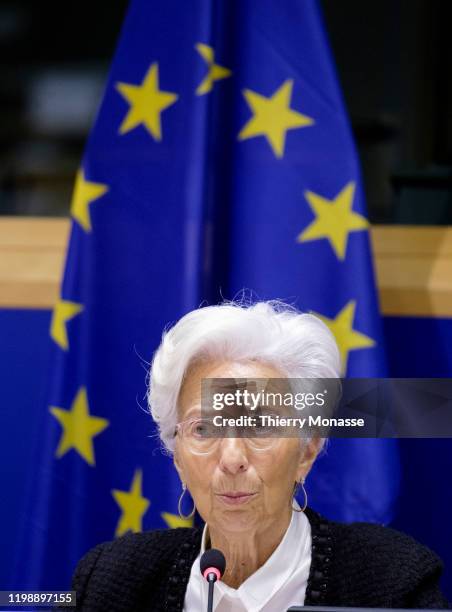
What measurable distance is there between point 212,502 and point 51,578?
2.90 feet

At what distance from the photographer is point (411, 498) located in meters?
2.54

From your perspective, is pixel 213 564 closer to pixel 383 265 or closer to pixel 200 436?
pixel 200 436

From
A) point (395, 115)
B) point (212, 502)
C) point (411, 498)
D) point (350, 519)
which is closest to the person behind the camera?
point (212, 502)

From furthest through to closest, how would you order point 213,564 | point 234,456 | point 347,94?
point 347,94, point 234,456, point 213,564

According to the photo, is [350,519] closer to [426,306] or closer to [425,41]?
[426,306]

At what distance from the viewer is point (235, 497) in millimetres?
1609

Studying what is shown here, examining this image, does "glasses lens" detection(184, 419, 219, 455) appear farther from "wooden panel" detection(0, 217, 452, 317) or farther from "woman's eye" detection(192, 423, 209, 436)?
"wooden panel" detection(0, 217, 452, 317)

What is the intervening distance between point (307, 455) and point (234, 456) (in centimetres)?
17

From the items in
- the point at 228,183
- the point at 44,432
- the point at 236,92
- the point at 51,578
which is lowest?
the point at 51,578

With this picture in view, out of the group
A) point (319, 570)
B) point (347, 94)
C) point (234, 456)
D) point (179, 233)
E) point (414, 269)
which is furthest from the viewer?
point (347, 94)

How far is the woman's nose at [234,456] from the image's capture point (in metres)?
1.59

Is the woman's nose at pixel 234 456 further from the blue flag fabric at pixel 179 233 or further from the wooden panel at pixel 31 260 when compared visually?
the wooden panel at pixel 31 260

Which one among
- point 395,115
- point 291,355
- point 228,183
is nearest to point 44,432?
point 228,183
